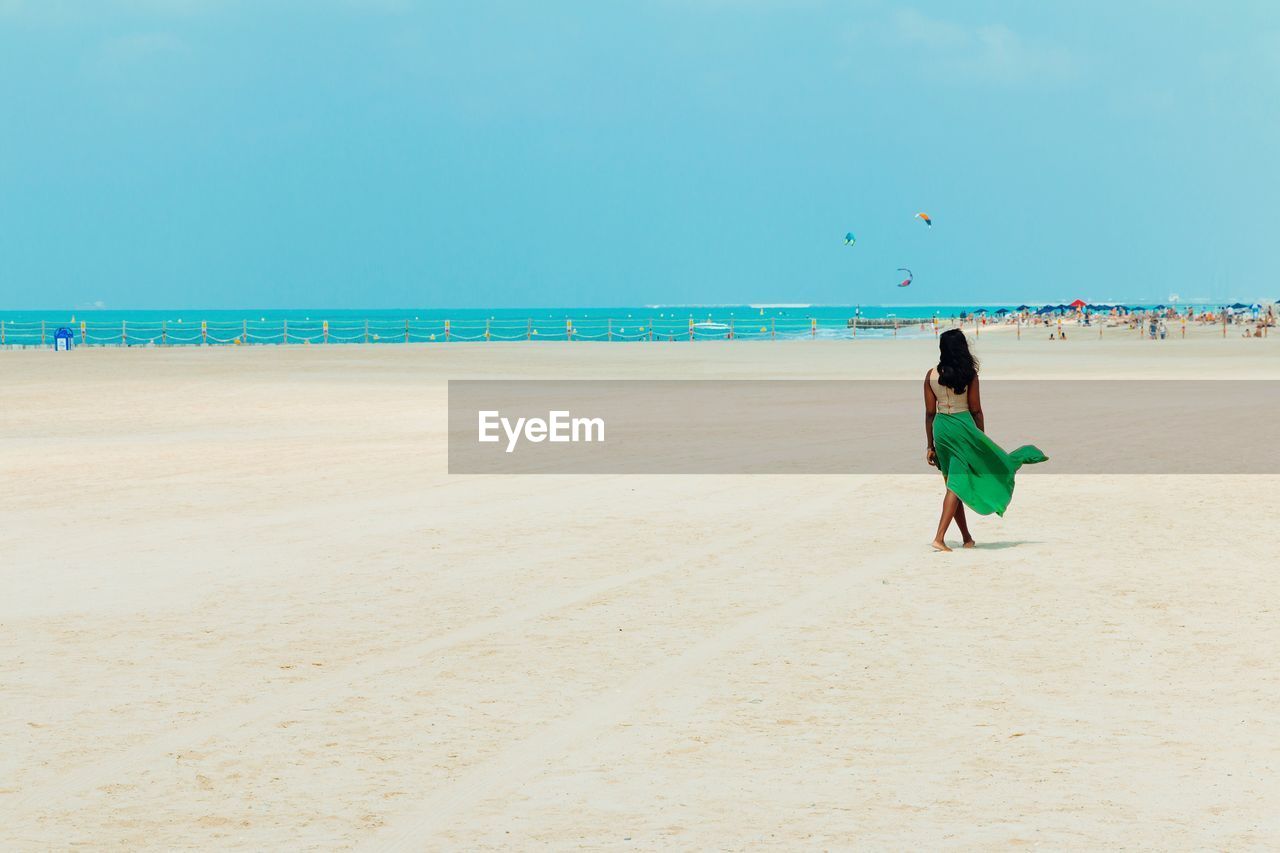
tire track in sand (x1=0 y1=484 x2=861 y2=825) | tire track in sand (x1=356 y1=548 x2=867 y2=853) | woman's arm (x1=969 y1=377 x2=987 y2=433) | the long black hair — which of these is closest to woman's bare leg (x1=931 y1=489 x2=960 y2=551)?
woman's arm (x1=969 y1=377 x2=987 y2=433)

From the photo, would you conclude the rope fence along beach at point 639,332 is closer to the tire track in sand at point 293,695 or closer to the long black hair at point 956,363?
the long black hair at point 956,363

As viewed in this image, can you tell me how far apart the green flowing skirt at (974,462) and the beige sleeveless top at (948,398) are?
0.05 meters

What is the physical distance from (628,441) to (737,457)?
2270 mm

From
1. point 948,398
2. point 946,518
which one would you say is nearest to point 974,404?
point 948,398

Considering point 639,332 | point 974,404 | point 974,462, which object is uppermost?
point 974,404

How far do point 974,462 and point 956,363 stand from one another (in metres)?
0.71

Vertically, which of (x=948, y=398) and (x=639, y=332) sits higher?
(x=948, y=398)

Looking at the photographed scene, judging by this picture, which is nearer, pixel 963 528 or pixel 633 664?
pixel 633 664

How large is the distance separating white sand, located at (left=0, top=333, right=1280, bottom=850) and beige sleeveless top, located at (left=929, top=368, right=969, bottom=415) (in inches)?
39.3

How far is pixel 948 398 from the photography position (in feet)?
34.7

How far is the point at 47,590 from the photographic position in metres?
9.37

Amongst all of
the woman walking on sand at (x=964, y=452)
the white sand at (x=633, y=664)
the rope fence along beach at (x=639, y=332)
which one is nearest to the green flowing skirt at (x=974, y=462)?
the woman walking on sand at (x=964, y=452)

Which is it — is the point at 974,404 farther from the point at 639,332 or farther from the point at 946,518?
the point at 639,332

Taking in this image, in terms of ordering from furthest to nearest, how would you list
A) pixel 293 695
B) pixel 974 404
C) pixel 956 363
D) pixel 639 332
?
pixel 639 332
pixel 974 404
pixel 956 363
pixel 293 695
